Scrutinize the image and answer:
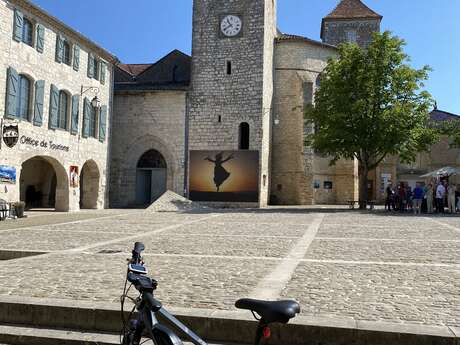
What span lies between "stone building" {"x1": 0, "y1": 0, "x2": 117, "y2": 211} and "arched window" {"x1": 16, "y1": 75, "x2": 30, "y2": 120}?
39mm

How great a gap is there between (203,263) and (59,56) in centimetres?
1721

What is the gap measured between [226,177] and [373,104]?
9307 mm

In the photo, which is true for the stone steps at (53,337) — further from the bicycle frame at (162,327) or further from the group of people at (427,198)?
the group of people at (427,198)

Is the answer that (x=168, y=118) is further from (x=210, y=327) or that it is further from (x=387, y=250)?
(x=210, y=327)

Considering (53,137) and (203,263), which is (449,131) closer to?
(53,137)

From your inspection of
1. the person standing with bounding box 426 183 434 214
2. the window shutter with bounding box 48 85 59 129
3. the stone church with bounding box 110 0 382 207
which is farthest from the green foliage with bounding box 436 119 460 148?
the window shutter with bounding box 48 85 59 129

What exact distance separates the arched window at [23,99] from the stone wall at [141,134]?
10243 mm

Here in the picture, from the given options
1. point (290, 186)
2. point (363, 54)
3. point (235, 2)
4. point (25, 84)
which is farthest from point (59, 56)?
point (290, 186)

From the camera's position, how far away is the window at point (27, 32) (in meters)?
19.1

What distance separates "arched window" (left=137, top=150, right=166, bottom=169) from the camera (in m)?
29.4

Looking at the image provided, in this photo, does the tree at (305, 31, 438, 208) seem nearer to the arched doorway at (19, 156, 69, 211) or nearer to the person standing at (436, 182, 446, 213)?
the person standing at (436, 182, 446, 213)

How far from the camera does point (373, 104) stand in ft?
78.5

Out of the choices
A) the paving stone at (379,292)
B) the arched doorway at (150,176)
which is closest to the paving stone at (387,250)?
the paving stone at (379,292)

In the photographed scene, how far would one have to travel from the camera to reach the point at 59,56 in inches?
850
